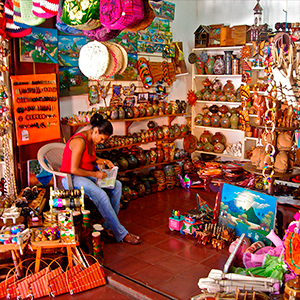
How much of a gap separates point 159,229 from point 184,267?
0.94 m

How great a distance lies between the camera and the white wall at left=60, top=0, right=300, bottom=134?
5922 mm

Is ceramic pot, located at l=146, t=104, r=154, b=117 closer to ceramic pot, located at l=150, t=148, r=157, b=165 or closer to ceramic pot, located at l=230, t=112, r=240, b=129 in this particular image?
ceramic pot, located at l=150, t=148, r=157, b=165

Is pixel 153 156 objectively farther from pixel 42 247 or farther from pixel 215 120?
pixel 42 247

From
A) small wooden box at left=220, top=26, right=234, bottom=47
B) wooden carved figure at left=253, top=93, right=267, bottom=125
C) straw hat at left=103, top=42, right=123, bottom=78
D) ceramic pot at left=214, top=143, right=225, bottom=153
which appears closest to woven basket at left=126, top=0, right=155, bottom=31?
straw hat at left=103, top=42, right=123, bottom=78

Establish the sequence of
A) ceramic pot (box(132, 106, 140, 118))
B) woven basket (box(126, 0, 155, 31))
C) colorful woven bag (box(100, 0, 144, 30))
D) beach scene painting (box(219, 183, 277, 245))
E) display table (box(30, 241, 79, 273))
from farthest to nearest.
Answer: ceramic pot (box(132, 106, 140, 118))
beach scene painting (box(219, 183, 277, 245))
display table (box(30, 241, 79, 273))
woven basket (box(126, 0, 155, 31))
colorful woven bag (box(100, 0, 144, 30))

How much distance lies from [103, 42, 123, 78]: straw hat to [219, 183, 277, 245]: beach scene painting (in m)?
1.76

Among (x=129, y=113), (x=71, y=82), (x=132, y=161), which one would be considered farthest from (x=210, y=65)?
(x=71, y=82)

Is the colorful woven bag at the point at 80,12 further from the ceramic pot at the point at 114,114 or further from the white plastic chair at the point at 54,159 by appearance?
the ceramic pot at the point at 114,114

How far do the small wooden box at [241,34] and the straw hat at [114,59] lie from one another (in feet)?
9.25

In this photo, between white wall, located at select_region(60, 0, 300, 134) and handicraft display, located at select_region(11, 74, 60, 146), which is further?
white wall, located at select_region(60, 0, 300, 134)

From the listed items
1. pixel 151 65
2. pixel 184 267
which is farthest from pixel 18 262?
pixel 151 65

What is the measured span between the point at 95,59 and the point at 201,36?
11.2 ft

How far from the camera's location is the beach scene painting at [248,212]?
364 cm

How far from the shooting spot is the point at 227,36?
620cm
